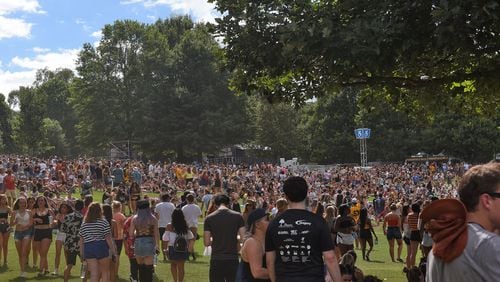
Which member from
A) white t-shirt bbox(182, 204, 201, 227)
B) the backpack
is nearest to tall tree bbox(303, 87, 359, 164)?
white t-shirt bbox(182, 204, 201, 227)

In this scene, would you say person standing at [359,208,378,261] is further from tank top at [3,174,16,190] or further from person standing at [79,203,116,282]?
tank top at [3,174,16,190]

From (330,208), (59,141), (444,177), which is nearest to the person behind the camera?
(330,208)

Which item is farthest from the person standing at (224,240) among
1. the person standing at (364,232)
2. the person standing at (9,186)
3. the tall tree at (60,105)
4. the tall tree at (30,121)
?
the tall tree at (60,105)

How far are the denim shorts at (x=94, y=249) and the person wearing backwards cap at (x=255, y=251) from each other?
149 inches

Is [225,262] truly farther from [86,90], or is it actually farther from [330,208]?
[86,90]

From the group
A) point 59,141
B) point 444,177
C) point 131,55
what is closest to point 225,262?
point 444,177

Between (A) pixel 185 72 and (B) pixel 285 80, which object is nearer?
(B) pixel 285 80

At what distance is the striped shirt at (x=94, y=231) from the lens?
9.91 metres

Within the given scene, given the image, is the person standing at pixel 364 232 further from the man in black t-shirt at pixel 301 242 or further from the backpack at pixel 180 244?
the man in black t-shirt at pixel 301 242

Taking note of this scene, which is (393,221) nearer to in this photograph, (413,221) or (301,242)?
(413,221)

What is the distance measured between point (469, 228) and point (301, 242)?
240 cm

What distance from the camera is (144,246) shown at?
419 inches

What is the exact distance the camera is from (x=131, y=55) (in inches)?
2662

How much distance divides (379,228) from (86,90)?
46.9 meters
